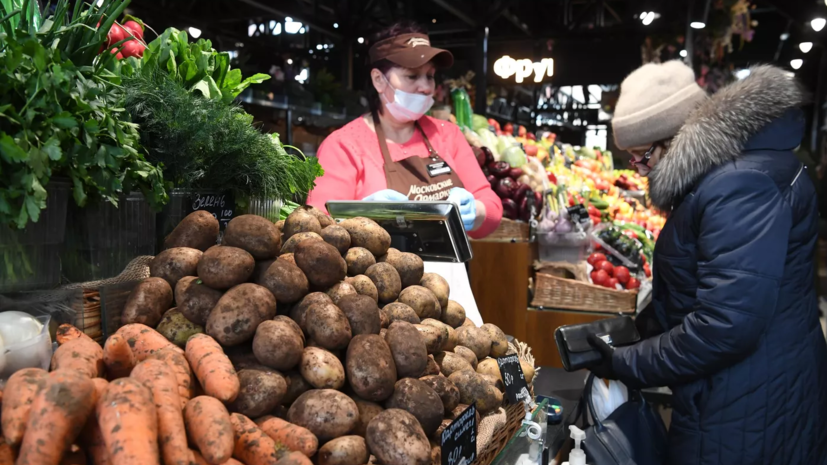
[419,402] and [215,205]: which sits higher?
[215,205]

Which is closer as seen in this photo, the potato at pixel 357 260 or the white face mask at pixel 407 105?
the potato at pixel 357 260

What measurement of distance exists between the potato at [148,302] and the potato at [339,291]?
37 cm

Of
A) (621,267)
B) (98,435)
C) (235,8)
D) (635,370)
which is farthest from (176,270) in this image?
(235,8)

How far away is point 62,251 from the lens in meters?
1.26

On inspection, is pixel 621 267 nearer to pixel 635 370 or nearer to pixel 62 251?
pixel 635 370

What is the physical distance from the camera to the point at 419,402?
126cm

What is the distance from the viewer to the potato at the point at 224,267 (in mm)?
1295

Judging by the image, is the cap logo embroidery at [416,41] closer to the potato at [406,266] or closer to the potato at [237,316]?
the potato at [406,266]

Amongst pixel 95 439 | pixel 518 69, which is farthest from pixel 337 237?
pixel 518 69

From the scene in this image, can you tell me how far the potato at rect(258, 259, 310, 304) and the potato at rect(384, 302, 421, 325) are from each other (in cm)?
26

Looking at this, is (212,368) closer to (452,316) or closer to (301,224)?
(301,224)

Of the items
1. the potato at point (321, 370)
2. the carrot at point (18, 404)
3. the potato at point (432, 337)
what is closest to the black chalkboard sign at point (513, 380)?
the potato at point (432, 337)

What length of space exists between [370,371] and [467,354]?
446 mm

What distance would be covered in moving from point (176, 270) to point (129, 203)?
189 mm
